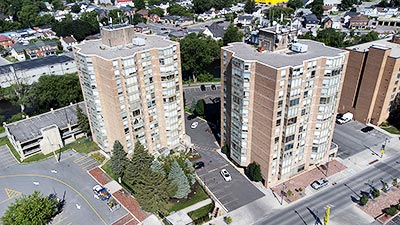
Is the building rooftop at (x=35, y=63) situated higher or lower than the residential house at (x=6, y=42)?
Result: higher

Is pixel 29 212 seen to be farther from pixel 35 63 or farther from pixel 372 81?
pixel 372 81

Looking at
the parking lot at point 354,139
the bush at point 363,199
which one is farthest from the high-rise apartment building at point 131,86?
the bush at point 363,199

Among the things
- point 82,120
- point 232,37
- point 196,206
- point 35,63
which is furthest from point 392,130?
point 35,63

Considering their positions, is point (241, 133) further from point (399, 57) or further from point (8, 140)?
point (8, 140)

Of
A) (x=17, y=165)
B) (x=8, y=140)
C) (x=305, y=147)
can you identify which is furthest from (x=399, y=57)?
(x=8, y=140)

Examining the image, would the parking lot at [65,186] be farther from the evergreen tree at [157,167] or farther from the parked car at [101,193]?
the evergreen tree at [157,167]

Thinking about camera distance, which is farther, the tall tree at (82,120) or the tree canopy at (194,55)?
the tree canopy at (194,55)
